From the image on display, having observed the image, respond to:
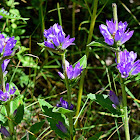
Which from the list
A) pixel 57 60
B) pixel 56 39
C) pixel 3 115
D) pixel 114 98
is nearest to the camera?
pixel 56 39

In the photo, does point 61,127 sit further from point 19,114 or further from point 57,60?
point 57,60

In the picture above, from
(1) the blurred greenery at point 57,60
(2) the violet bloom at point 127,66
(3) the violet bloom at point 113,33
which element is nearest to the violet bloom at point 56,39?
(3) the violet bloom at point 113,33

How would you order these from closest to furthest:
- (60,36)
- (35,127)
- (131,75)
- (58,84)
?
(60,36)
(131,75)
(35,127)
(58,84)

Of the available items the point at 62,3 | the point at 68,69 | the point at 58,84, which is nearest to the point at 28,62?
the point at 58,84

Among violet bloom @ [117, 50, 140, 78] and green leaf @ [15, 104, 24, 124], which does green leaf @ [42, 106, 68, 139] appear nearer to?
green leaf @ [15, 104, 24, 124]

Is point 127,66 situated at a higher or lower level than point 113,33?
lower

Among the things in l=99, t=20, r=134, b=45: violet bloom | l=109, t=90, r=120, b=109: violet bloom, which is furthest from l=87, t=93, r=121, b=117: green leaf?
l=99, t=20, r=134, b=45: violet bloom

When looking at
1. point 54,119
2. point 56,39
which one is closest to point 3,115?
point 54,119

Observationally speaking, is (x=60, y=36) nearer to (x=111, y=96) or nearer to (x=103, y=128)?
(x=111, y=96)

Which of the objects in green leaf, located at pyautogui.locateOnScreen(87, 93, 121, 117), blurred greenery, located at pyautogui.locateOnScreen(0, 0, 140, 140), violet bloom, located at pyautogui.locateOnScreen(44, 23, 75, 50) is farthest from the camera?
blurred greenery, located at pyautogui.locateOnScreen(0, 0, 140, 140)
